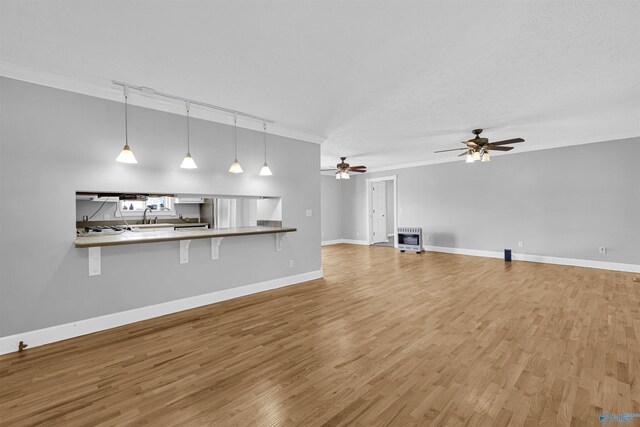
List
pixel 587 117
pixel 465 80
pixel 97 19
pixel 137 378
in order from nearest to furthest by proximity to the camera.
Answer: pixel 97 19
pixel 137 378
pixel 465 80
pixel 587 117

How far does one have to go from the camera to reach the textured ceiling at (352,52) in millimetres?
1917

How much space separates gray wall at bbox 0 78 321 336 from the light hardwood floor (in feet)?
1.17

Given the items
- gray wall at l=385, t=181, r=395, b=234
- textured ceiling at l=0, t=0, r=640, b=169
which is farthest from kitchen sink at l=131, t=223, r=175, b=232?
gray wall at l=385, t=181, r=395, b=234

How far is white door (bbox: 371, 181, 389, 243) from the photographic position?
31.6ft

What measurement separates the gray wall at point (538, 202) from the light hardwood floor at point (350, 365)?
2219mm

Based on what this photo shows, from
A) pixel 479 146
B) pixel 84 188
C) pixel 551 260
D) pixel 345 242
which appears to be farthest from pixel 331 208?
pixel 84 188

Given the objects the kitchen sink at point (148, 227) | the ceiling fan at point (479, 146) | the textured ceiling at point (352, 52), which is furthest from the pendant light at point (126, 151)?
the ceiling fan at point (479, 146)

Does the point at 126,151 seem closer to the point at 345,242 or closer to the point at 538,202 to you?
the point at 538,202

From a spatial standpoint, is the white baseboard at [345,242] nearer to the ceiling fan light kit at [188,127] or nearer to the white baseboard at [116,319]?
the white baseboard at [116,319]

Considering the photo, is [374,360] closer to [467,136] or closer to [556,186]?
[467,136]

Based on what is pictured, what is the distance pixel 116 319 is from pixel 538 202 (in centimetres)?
765

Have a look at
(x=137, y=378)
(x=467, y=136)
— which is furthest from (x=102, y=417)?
(x=467, y=136)

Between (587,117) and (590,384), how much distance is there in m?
4.02

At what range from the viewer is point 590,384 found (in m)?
1.98
